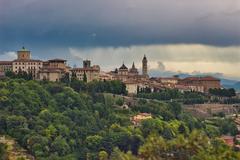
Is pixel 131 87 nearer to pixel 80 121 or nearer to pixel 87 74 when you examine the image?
pixel 87 74

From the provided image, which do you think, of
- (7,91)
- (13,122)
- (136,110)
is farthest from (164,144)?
(136,110)

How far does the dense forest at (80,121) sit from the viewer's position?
4966cm

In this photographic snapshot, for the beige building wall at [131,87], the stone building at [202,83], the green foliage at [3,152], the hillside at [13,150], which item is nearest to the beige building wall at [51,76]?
the beige building wall at [131,87]

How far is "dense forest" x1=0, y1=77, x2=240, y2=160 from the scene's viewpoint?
163ft

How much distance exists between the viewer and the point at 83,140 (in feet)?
175

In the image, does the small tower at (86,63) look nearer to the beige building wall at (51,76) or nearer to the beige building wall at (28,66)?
the beige building wall at (28,66)

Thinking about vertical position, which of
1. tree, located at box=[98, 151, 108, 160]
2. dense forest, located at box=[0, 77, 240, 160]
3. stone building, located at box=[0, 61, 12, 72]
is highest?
stone building, located at box=[0, 61, 12, 72]

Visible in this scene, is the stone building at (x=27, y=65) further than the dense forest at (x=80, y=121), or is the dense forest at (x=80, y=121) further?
the stone building at (x=27, y=65)

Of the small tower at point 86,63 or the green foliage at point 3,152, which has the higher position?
the small tower at point 86,63

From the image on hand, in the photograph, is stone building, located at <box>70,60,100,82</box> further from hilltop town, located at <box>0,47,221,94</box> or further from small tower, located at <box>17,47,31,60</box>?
small tower, located at <box>17,47,31,60</box>

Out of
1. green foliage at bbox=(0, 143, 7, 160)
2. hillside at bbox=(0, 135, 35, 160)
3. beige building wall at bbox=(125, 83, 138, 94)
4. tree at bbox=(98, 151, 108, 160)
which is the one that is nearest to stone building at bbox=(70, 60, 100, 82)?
beige building wall at bbox=(125, 83, 138, 94)

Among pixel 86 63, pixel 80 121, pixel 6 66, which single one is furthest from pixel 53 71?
pixel 80 121

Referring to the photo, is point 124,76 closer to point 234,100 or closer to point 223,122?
point 234,100

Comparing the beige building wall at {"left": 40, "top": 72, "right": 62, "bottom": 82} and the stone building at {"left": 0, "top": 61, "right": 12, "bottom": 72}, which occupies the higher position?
the stone building at {"left": 0, "top": 61, "right": 12, "bottom": 72}
